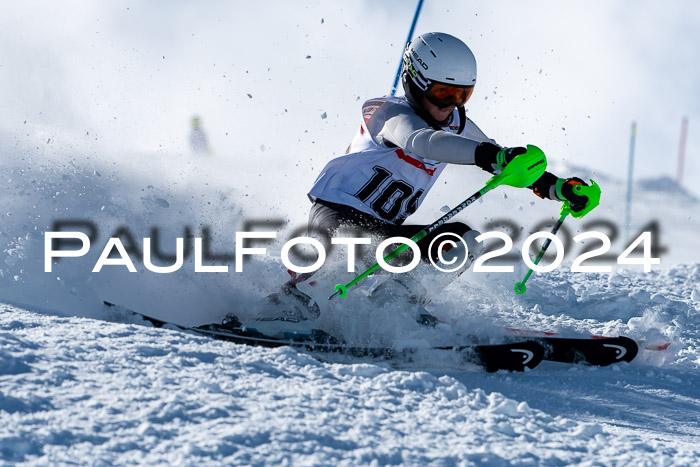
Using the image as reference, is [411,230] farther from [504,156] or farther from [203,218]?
[203,218]

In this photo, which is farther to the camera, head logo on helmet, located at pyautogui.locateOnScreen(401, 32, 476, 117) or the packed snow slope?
head logo on helmet, located at pyautogui.locateOnScreen(401, 32, 476, 117)

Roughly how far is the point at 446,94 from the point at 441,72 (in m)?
0.11

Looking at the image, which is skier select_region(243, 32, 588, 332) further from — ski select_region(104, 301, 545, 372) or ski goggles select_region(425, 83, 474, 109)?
ski select_region(104, 301, 545, 372)

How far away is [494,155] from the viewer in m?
3.20

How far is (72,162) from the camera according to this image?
4738 millimetres

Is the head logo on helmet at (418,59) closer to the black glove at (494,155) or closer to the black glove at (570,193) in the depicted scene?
the black glove at (494,155)

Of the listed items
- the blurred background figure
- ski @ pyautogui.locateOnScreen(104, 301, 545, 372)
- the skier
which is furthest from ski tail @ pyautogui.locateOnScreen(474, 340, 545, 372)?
the blurred background figure

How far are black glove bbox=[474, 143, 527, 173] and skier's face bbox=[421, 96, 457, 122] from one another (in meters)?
0.56

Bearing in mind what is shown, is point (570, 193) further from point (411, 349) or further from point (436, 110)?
point (411, 349)

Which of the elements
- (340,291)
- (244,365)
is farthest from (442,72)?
(244,365)

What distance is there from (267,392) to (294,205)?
4.44m

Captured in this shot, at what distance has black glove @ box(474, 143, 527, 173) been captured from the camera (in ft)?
10.4

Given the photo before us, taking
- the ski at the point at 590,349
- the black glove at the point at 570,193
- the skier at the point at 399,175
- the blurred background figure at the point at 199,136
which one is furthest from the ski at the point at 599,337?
the blurred background figure at the point at 199,136

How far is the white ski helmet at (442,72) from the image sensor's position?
3648 mm
